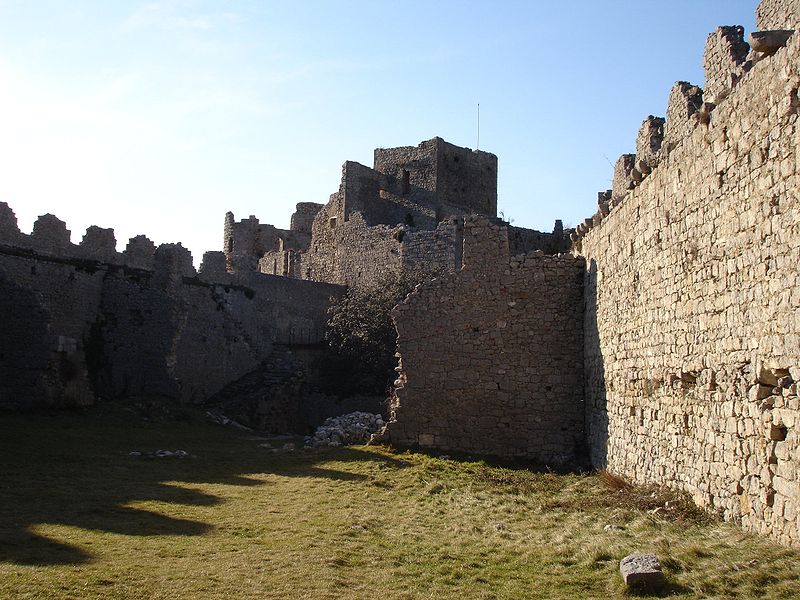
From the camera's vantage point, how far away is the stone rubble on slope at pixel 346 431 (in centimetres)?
1845

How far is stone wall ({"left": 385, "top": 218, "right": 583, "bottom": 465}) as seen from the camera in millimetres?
15180

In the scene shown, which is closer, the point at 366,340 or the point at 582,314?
the point at 582,314

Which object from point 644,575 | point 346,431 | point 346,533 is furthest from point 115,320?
point 644,575

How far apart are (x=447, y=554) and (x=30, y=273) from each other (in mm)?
16727

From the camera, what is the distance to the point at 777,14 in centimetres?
1049

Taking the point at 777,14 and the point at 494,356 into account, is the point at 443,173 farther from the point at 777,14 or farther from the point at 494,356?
the point at 777,14

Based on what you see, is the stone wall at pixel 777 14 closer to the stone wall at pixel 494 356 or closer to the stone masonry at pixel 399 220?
the stone wall at pixel 494 356

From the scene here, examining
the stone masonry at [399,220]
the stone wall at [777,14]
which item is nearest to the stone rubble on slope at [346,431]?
the stone masonry at [399,220]

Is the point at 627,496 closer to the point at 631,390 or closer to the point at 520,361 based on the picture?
the point at 631,390

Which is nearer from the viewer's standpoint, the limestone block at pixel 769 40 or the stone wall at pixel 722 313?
the stone wall at pixel 722 313

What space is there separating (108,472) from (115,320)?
34.8 feet

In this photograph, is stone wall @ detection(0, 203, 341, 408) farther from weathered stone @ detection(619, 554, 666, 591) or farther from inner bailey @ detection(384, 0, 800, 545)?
weathered stone @ detection(619, 554, 666, 591)

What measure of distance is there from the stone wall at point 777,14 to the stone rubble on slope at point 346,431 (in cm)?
1099

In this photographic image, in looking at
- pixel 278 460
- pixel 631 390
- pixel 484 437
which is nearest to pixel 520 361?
pixel 484 437
